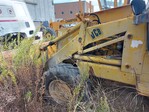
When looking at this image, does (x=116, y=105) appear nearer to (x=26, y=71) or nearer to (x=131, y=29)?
(x=131, y=29)

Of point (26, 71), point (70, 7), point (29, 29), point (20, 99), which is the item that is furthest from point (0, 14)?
point (70, 7)

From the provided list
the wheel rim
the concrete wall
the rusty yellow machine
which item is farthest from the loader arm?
the concrete wall

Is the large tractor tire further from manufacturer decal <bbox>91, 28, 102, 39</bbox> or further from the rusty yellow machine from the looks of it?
manufacturer decal <bbox>91, 28, 102, 39</bbox>

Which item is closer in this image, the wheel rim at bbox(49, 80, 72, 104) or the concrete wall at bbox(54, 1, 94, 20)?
the wheel rim at bbox(49, 80, 72, 104)

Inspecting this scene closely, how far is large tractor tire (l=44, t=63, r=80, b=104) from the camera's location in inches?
123

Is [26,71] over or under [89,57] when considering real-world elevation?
under

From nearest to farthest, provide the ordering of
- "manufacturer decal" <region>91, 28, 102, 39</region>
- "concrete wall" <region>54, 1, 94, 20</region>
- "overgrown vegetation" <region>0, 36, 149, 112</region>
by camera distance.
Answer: "overgrown vegetation" <region>0, 36, 149, 112</region> < "manufacturer decal" <region>91, 28, 102, 39</region> < "concrete wall" <region>54, 1, 94, 20</region>

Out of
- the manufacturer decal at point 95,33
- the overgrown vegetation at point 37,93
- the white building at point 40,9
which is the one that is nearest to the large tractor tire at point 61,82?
the overgrown vegetation at point 37,93

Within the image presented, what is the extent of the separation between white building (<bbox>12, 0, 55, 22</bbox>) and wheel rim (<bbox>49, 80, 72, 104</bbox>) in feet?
45.6

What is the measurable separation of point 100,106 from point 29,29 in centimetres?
585

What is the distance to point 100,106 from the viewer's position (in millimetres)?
2561

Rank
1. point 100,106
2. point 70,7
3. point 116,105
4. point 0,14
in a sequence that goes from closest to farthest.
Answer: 1. point 100,106
2. point 116,105
3. point 0,14
4. point 70,7

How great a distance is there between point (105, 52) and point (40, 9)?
15954mm

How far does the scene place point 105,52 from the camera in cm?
321
